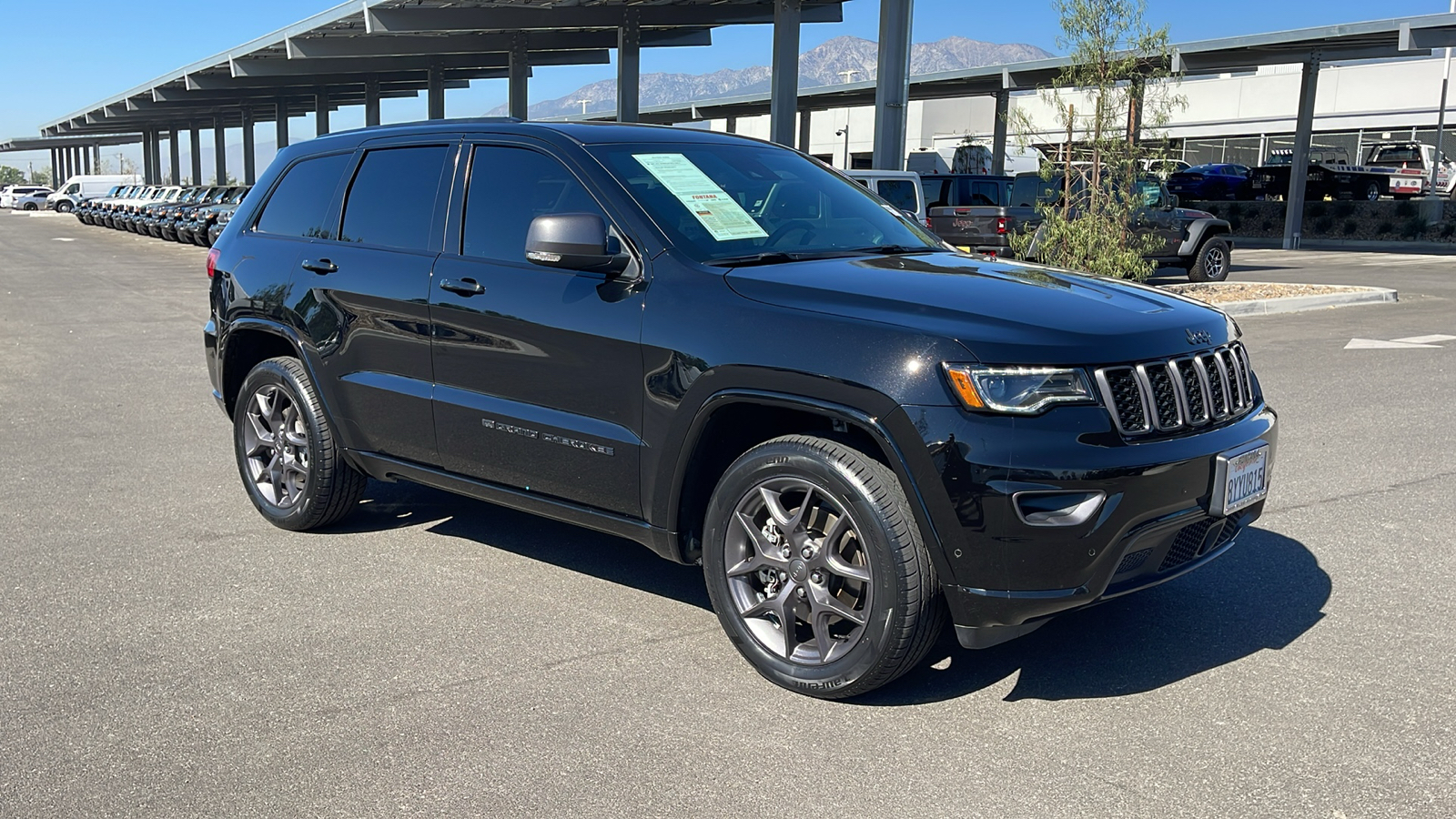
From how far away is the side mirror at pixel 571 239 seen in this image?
4.12 m

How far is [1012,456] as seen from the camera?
342 centimetres

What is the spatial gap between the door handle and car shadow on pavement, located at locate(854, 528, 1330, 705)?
6.81ft

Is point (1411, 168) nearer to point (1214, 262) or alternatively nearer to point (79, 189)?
point (1214, 262)

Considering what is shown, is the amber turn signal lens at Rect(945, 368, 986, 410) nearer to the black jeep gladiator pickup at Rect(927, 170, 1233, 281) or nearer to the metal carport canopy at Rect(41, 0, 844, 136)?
the black jeep gladiator pickup at Rect(927, 170, 1233, 281)

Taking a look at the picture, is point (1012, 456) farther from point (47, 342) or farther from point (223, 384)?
point (47, 342)

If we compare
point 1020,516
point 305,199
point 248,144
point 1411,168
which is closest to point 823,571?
point 1020,516

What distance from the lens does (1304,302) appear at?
53.1 feet

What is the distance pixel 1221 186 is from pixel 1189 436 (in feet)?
129

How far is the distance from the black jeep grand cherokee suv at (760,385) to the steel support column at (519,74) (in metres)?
31.7

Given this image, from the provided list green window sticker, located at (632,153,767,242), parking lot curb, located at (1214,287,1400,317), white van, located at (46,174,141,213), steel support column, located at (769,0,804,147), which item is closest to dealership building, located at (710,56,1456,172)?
steel support column, located at (769,0,804,147)

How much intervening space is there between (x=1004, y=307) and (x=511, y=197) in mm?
2038

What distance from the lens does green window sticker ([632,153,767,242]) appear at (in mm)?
4442

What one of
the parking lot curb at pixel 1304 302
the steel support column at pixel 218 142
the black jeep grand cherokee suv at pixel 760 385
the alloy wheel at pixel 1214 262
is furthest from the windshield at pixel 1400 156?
the steel support column at pixel 218 142

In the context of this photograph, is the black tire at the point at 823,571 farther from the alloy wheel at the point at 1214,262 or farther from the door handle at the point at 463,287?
the alloy wheel at the point at 1214,262
